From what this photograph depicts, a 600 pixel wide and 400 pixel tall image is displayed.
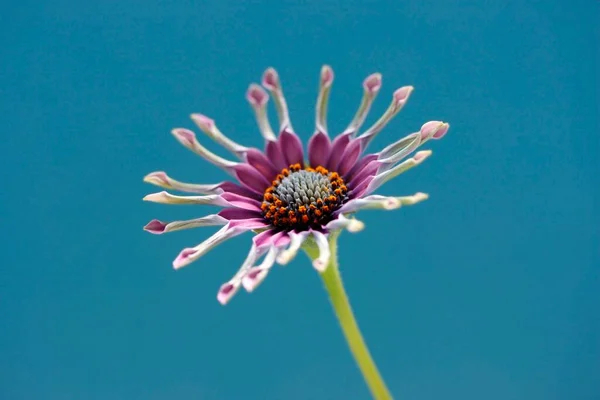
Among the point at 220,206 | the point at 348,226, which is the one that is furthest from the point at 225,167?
the point at 348,226

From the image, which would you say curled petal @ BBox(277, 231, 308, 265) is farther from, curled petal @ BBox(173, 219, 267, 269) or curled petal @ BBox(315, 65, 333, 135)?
curled petal @ BBox(315, 65, 333, 135)

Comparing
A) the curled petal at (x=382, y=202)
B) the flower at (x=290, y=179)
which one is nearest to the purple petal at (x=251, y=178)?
the flower at (x=290, y=179)

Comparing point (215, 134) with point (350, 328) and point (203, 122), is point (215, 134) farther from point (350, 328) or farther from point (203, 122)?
point (350, 328)

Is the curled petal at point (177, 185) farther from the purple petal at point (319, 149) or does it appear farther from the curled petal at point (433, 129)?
the curled petal at point (433, 129)

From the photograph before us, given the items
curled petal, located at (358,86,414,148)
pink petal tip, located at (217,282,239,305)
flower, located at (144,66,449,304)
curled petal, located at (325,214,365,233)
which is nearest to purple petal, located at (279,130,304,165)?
flower, located at (144,66,449,304)

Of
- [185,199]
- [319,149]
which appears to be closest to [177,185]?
[185,199]
